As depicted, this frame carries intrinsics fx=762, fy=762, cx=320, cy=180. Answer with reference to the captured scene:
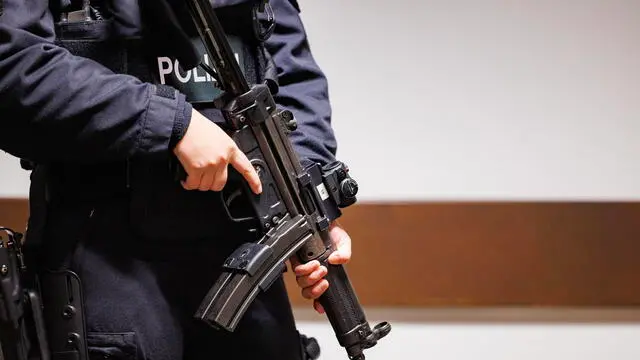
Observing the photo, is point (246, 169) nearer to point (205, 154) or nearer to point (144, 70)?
point (205, 154)

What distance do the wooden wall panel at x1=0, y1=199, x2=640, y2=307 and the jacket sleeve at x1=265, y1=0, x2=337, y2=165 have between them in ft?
1.54

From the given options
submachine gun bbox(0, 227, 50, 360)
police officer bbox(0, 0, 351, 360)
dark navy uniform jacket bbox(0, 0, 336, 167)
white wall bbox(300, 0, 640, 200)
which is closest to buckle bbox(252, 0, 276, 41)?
police officer bbox(0, 0, 351, 360)

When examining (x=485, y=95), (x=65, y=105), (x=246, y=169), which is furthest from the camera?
(x=485, y=95)

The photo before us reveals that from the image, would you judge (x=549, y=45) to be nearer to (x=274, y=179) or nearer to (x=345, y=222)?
(x=345, y=222)

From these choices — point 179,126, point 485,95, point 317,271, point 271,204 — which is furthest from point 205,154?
point 485,95

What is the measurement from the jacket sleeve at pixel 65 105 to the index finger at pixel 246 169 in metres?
0.08

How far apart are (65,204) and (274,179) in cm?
25

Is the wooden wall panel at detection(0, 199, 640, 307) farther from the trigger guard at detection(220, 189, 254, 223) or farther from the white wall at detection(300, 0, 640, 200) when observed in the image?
the trigger guard at detection(220, 189, 254, 223)

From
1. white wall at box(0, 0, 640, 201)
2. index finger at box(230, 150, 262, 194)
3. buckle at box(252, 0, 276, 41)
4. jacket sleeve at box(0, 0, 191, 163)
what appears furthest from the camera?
white wall at box(0, 0, 640, 201)

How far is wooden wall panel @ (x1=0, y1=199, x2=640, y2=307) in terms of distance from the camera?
154 cm

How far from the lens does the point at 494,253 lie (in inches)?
61.3

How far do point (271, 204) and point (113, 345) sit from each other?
254 mm

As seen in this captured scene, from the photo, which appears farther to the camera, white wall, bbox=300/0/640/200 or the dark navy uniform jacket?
white wall, bbox=300/0/640/200

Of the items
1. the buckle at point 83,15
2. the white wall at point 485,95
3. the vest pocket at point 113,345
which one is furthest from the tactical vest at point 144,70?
the white wall at point 485,95
